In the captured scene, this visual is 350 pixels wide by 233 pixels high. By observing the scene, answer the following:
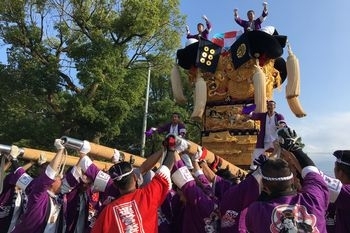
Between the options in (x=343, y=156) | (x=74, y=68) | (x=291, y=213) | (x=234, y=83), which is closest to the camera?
(x=291, y=213)

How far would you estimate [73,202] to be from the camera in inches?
169

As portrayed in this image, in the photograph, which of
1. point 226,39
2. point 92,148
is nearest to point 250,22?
point 226,39

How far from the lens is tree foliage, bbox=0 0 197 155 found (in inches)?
618

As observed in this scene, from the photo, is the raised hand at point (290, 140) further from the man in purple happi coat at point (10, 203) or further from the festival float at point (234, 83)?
the festival float at point (234, 83)

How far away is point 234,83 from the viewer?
10969 millimetres

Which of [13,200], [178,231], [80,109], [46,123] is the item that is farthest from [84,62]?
[178,231]

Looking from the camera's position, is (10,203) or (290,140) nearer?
(290,140)

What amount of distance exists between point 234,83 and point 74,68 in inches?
284

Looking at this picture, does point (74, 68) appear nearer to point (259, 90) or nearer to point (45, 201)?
point (259, 90)

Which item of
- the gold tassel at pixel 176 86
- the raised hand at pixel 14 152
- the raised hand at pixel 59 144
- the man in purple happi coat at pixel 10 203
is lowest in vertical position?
the man in purple happi coat at pixel 10 203

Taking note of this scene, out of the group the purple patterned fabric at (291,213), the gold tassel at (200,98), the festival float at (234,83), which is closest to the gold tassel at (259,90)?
the festival float at (234,83)

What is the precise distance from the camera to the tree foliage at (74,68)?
15.7 meters

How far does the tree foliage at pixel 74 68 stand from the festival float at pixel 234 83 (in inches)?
193

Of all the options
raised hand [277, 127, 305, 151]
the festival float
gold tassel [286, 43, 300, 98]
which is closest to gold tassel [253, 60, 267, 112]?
the festival float
